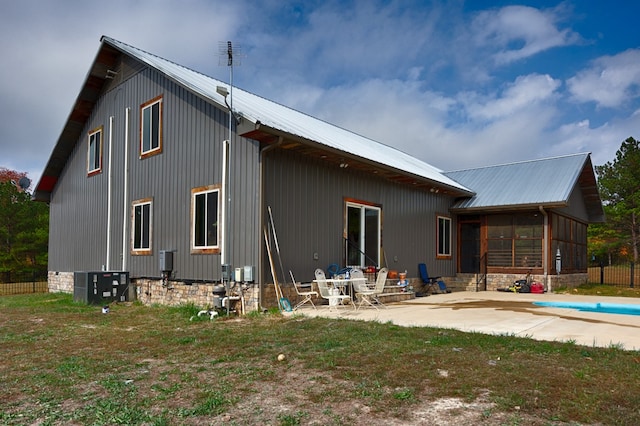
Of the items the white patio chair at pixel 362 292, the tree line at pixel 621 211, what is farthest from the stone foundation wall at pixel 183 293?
the tree line at pixel 621 211

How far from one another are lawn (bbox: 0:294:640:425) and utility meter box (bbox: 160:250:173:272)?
357cm

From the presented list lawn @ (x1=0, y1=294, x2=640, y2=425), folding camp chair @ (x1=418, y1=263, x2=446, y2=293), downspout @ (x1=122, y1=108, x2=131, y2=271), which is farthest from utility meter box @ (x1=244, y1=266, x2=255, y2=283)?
folding camp chair @ (x1=418, y1=263, x2=446, y2=293)

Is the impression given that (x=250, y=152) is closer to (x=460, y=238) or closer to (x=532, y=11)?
(x=532, y=11)

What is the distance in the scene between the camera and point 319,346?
586 cm

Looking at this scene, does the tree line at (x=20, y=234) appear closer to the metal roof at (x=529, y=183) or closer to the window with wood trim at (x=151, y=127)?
A: the window with wood trim at (x=151, y=127)

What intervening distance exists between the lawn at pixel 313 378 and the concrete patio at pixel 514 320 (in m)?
0.58

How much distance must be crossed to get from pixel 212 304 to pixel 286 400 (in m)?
5.94

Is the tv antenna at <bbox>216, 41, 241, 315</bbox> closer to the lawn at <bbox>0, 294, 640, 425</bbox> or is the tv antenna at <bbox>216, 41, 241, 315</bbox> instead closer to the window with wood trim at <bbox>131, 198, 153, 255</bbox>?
the lawn at <bbox>0, 294, 640, 425</bbox>

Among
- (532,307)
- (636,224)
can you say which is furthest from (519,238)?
(636,224)

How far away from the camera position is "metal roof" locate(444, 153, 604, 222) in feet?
47.0

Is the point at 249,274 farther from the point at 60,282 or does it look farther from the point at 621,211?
the point at 621,211

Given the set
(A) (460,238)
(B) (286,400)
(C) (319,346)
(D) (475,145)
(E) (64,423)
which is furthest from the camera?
(D) (475,145)

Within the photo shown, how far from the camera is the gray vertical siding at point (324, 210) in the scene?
31.7 ft

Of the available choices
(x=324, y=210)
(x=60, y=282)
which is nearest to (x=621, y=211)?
(x=324, y=210)
